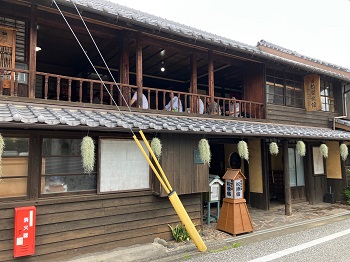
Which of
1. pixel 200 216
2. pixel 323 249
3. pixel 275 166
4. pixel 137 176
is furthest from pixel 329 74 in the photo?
pixel 137 176

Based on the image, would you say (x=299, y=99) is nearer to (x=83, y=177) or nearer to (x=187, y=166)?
(x=187, y=166)

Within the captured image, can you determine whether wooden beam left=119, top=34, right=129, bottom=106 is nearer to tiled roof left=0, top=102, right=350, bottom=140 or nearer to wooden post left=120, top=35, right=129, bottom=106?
wooden post left=120, top=35, right=129, bottom=106

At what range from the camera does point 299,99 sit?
12008 millimetres

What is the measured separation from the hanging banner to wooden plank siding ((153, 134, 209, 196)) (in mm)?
6902

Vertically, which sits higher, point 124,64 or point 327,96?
point 327,96

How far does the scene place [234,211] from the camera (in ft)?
24.9

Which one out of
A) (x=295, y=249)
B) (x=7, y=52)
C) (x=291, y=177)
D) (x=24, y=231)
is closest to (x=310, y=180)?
(x=291, y=177)

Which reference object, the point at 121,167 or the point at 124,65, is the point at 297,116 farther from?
the point at 121,167

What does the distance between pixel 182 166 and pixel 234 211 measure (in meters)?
2.15

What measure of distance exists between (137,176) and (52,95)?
7.46 meters

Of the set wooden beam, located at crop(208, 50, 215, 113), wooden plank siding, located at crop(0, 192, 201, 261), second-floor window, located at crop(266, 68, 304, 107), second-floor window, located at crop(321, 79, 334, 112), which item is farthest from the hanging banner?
wooden plank siding, located at crop(0, 192, 201, 261)

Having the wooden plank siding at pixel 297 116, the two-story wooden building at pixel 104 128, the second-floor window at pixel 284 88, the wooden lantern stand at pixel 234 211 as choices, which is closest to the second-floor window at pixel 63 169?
the two-story wooden building at pixel 104 128

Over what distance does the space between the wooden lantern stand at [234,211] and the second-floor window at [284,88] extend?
464cm

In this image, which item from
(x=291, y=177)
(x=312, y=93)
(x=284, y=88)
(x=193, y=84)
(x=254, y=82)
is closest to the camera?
(x=193, y=84)
